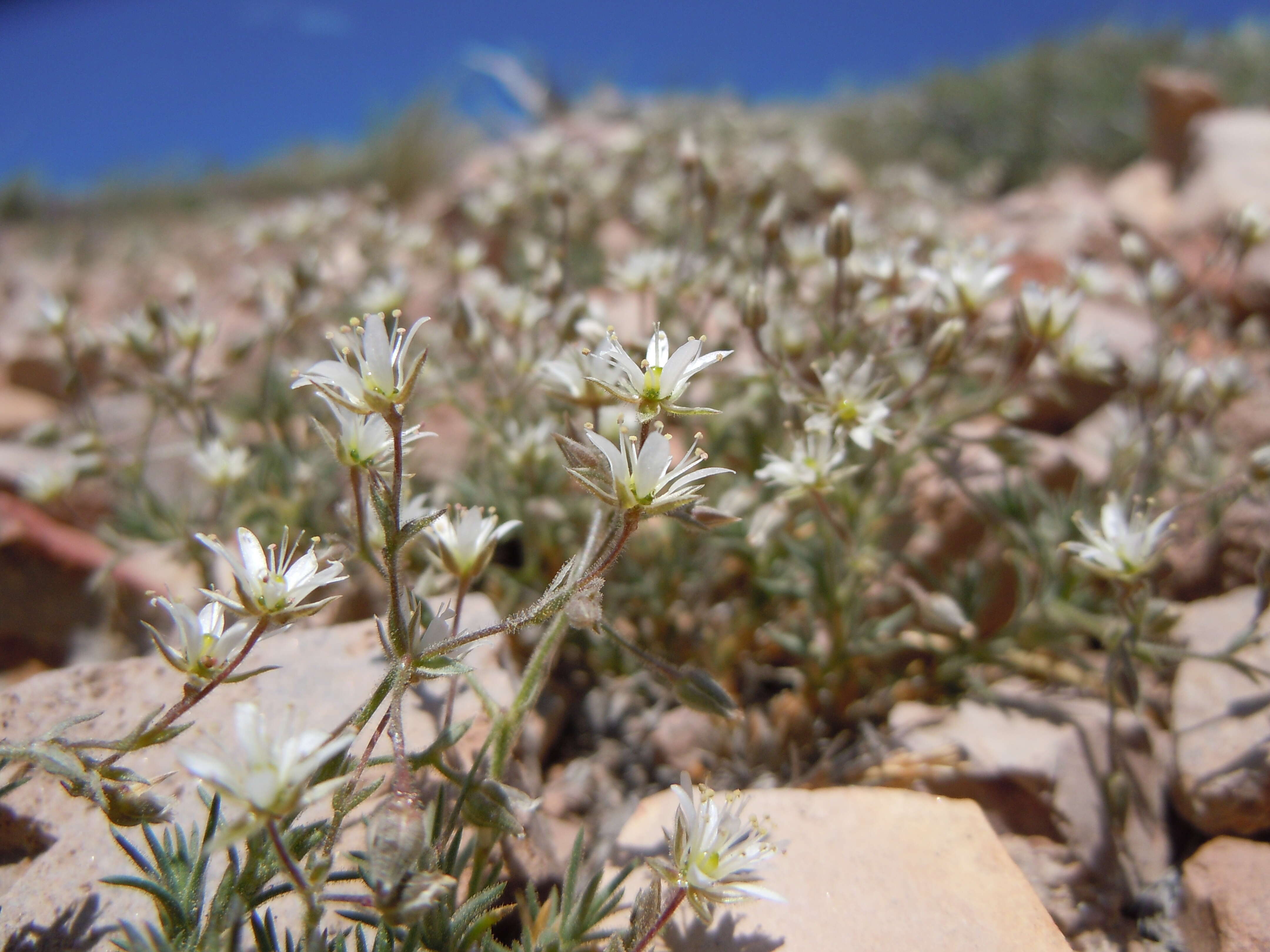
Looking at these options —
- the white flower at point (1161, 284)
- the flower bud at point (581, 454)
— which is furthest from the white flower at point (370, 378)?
the white flower at point (1161, 284)

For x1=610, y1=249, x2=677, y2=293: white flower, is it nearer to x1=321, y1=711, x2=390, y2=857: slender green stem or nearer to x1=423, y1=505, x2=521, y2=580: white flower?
x1=423, y1=505, x2=521, y2=580: white flower

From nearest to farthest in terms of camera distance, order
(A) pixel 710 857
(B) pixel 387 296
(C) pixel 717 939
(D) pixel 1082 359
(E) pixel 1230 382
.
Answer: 1. (A) pixel 710 857
2. (C) pixel 717 939
3. (D) pixel 1082 359
4. (E) pixel 1230 382
5. (B) pixel 387 296

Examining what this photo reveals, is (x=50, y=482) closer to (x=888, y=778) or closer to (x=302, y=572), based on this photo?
(x=302, y=572)

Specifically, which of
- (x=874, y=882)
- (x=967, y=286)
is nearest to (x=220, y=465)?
(x=874, y=882)

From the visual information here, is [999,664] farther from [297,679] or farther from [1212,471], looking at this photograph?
[297,679]

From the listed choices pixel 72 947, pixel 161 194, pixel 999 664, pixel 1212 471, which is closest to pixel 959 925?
pixel 999 664

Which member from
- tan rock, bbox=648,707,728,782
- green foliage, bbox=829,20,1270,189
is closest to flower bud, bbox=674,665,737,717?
tan rock, bbox=648,707,728,782
